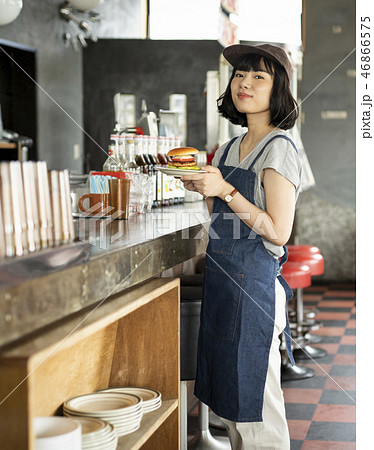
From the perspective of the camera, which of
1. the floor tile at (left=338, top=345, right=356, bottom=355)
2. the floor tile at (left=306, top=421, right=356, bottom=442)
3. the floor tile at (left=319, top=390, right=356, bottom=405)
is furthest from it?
the floor tile at (left=338, top=345, right=356, bottom=355)

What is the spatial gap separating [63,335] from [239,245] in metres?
0.95

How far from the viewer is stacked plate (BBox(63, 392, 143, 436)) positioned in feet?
5.85

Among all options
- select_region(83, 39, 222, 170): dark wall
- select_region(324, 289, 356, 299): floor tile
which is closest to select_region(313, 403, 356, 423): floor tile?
select_region(324, 289, 356, 299): floor tile

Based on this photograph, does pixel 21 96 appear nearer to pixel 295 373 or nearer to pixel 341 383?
pixel 295 373

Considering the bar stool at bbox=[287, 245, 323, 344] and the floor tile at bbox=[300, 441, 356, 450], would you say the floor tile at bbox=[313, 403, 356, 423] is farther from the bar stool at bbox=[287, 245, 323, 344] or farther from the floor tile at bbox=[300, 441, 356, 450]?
the bar stool at bbox=[287, 245, 323, 344]

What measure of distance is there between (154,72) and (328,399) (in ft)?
13.4

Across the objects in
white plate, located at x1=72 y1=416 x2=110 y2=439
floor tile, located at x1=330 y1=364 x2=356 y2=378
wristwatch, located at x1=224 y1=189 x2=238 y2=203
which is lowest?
floor tile, located at x1=330 y1=364 x2=356 y2=378

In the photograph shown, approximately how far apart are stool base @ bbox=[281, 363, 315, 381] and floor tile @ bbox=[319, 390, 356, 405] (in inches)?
11.7

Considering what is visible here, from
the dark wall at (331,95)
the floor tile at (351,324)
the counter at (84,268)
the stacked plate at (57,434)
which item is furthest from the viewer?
the dark wall at (331,95)

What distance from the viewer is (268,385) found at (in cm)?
219

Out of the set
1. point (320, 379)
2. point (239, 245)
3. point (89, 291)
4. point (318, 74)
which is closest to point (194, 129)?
point (318, 74)

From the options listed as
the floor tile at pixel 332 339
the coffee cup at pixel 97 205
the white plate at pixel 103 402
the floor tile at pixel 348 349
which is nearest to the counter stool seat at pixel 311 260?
the floor tile at pixel 348 349

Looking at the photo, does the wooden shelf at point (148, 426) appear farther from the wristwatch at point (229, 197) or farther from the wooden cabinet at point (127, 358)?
the wristwatch at point (229, 197)

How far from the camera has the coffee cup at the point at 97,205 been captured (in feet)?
8.21
